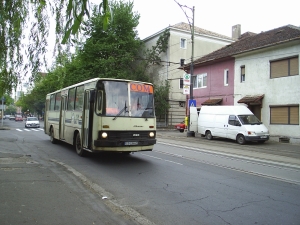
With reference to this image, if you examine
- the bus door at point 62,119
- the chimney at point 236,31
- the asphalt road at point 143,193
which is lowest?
the asphalt road at point 143,193

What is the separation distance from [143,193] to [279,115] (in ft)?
55.9

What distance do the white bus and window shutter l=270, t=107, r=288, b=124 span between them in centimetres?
1340

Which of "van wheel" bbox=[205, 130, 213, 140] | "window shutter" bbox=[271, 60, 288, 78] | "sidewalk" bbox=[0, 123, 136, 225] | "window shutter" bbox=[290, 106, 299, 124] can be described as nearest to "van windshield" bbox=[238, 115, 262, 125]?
"window shutter" bbox=[290, 106, 299, 124]

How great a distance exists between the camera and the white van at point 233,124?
18.2m

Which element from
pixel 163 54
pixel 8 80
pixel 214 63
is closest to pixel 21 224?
pixel 8 80

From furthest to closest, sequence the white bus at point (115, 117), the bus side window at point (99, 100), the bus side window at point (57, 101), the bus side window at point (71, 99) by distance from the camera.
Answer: the bus side window at point (57, 101)
the bus side window at point (71, 99)
the bus side window at point (99, 100)
the white bus at point (115, 117)

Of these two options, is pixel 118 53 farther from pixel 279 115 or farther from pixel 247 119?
pixel 279 115

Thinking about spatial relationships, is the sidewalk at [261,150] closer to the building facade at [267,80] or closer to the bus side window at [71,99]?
the building facade at [267,80]

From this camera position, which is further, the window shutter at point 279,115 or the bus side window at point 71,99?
the window shutter at point 279,115

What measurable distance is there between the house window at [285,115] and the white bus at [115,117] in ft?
43.2

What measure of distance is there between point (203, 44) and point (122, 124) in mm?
34301

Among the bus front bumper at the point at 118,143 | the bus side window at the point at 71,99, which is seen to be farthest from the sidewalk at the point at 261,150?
the bus side window at the point at 71,99

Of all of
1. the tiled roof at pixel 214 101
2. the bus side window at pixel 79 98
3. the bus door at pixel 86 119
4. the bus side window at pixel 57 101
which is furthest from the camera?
the tiled roof at pixel 214 101

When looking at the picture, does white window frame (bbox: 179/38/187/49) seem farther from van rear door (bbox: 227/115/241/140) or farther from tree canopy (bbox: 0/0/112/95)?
tree canopy (bbox: 0/0/112/95)
